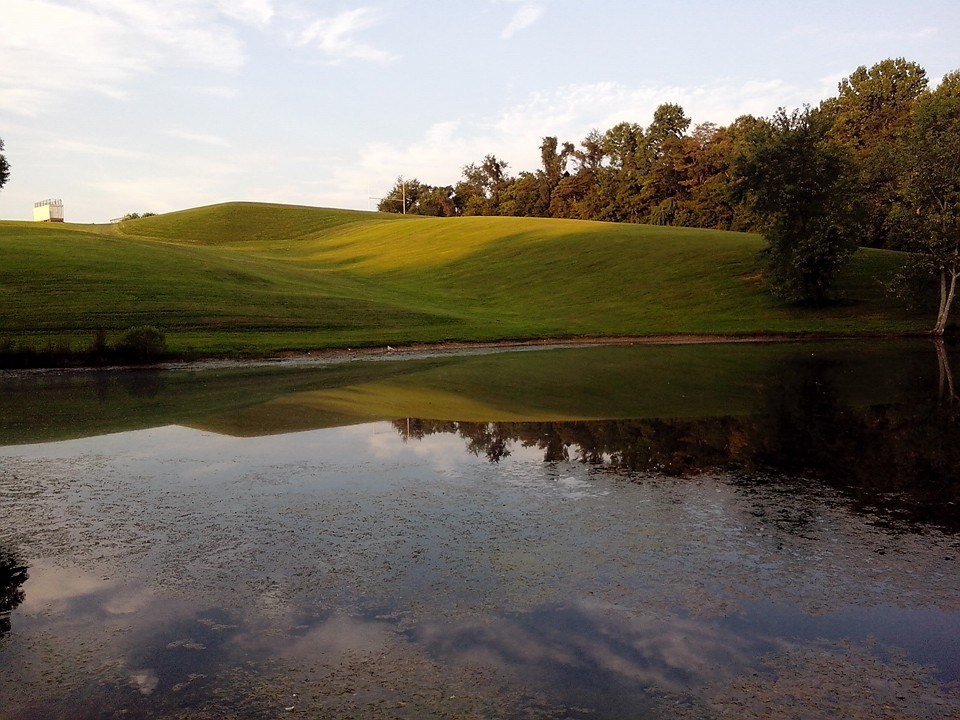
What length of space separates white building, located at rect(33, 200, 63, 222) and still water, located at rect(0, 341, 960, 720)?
10701cm

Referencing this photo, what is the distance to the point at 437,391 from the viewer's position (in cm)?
2180

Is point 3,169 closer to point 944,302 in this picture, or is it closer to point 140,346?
point 140,346

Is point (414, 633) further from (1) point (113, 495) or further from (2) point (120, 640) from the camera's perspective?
(1) point (113, 495)

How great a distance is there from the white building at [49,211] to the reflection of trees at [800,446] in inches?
4437

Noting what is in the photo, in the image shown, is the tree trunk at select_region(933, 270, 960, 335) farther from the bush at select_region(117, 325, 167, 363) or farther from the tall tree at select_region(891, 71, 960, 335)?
the bush at select_region(117, 325, 167, 363)

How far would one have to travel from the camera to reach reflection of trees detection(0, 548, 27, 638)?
7291 millimetres

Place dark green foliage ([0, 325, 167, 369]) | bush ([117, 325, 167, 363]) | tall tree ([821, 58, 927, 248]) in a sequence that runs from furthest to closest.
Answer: tall tree ([821, 58, 927, 248]) → bush ([117, 325, 167, 363]) → dark green foliage ([0, 325, 167, 369])

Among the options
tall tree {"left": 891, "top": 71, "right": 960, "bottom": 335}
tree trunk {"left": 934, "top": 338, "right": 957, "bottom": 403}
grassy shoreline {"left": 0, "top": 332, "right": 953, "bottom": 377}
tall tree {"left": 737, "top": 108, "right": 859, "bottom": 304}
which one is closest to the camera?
tree trunk {"left": 934, "top": 338, "right": 957, "bottom": 403}

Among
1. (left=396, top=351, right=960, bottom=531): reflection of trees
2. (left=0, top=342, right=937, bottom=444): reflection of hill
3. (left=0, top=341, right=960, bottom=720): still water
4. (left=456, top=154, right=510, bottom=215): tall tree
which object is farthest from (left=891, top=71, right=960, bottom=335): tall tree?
(left=456, top=154, right=510, bottom=215): tall tree

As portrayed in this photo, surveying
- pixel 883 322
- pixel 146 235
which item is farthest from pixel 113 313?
pixel 146 235

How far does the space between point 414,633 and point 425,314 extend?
37.1 m

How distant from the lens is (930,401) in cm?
1927

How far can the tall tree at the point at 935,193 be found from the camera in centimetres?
3931

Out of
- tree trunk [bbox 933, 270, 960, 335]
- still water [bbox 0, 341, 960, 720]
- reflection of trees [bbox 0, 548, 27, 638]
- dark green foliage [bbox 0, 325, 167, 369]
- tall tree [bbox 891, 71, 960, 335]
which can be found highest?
tall tree [bbox 891, 71, 960, 335]
